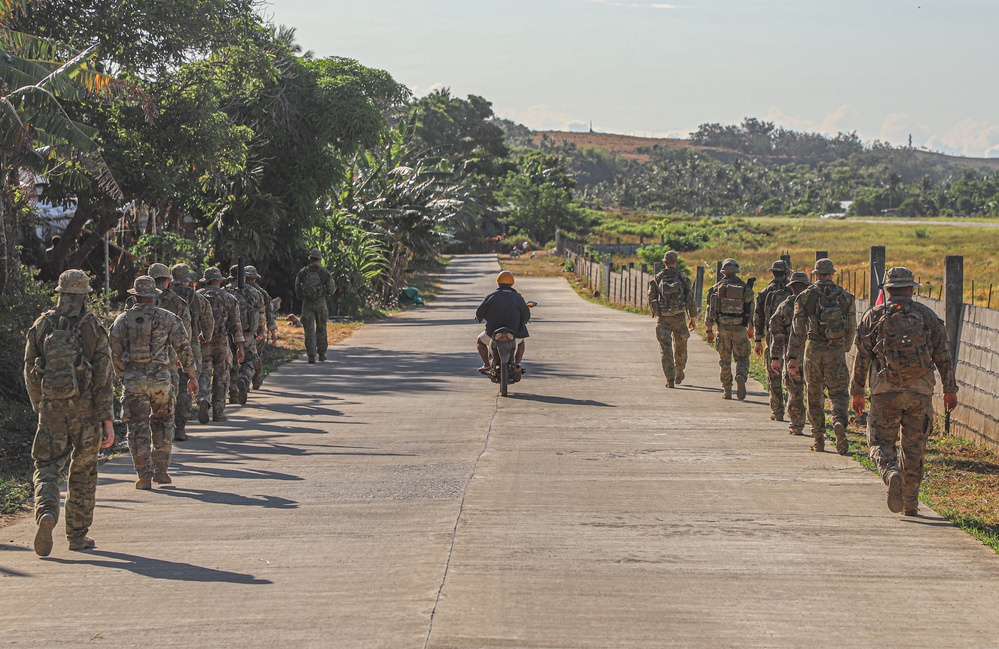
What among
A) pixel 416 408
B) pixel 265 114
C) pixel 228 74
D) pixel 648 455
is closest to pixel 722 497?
pixel 648 455

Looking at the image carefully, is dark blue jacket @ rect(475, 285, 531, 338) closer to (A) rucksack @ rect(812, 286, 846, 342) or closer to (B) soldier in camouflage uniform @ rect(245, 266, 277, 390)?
(B) soldier in camouflage uniform @ rect(245, 266, 277, 390)

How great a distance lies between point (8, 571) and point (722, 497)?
5.30 m

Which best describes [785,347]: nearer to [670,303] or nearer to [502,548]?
[670,303]

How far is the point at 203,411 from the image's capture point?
1350 cm

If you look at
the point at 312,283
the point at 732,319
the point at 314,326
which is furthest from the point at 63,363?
the point at 314,326

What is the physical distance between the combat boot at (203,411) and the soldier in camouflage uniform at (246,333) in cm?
114

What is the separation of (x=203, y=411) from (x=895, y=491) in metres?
7.88

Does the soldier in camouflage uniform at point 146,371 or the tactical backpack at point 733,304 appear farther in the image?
the tactical backpack at point 733,304

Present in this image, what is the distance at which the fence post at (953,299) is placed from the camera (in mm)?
13070

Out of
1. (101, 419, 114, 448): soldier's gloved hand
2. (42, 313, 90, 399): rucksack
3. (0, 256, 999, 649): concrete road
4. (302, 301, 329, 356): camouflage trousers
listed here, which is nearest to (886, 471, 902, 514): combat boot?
(0, 256, 999, 649): concrete road

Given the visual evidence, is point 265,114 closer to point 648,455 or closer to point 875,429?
point 648,455

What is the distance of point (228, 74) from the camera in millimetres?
24125

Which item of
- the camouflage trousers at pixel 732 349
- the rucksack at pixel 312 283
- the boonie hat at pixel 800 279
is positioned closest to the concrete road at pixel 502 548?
the camouflage trousers at pixel 732 349

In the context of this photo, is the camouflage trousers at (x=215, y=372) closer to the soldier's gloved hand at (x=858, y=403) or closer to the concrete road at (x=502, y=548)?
the concrete road at (x=502, y=548)
